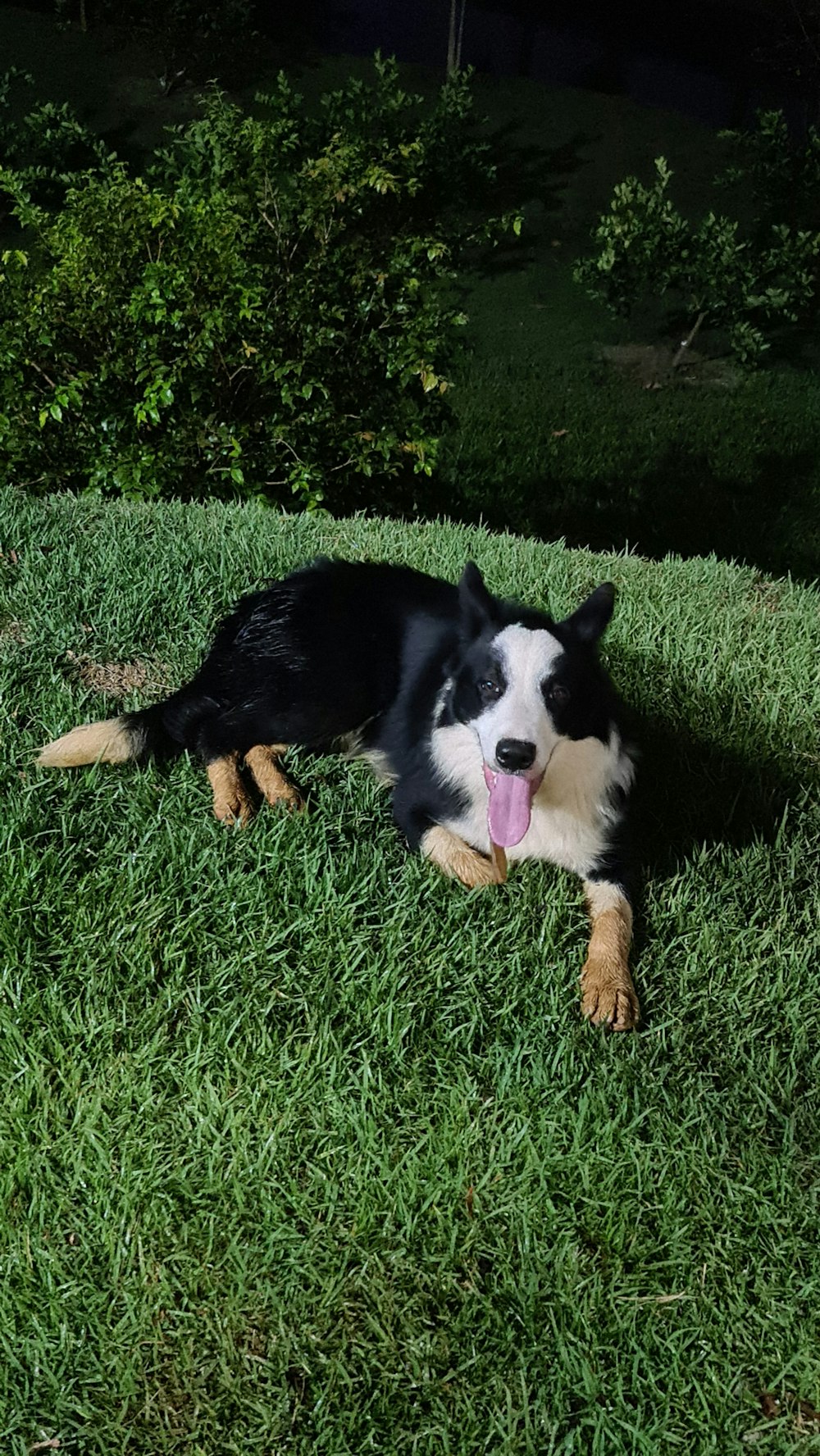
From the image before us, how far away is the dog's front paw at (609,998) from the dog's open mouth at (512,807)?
0.92 ft

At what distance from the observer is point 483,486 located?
6598mm

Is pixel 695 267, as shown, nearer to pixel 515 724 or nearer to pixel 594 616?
pixel 594 616

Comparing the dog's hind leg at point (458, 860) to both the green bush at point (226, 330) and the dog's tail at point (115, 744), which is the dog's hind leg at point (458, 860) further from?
the green bush at point (226, 330)

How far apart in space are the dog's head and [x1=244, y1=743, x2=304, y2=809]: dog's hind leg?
0.42 meters

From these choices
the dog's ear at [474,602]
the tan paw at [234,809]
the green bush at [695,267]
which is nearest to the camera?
the dog's ear at [474,602]

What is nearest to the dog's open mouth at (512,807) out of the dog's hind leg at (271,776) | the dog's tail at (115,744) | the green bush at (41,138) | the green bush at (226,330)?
the dog's hind leg at (271,776)

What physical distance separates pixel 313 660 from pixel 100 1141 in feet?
3.96

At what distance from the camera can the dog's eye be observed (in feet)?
6.59

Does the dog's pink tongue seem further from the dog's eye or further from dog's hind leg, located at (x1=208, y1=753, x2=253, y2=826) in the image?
dog's hind leg, located at (x1=208, y1=753, x2=253, y2=826)

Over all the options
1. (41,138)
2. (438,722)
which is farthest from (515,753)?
(41,138)

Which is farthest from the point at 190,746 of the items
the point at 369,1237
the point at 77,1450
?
the point at 77,1450

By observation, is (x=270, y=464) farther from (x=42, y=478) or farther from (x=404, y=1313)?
(x=404, y=1313)

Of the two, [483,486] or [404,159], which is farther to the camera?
[483,486]

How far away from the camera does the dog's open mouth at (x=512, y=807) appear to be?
197 centimetres
